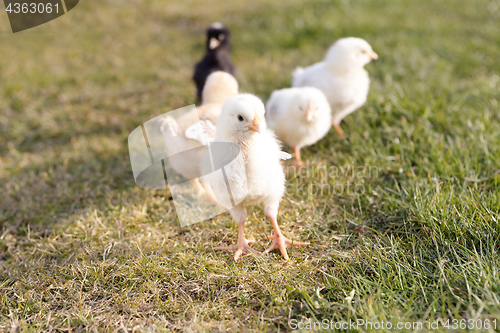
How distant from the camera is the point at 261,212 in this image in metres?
2.90

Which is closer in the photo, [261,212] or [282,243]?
[282,243]

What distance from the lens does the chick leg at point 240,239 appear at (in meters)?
2.44

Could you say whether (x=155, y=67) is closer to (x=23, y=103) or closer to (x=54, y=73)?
(x=54, y=73)

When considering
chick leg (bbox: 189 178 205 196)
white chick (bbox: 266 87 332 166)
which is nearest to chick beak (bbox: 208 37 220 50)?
white chick (bbox: 266 87 332 166)

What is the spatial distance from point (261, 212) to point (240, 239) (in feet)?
1.49

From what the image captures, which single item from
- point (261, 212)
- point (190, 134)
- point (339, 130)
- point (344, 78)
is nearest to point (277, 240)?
point (261, 212)

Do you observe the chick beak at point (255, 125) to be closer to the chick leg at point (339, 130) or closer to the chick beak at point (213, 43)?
the chick leg at point (339, 130)

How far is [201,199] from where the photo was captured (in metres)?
3.13

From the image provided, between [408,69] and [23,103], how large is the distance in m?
5.43

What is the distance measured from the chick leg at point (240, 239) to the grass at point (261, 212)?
0.20 feet

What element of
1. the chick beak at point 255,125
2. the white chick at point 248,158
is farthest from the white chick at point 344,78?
the chick beak at point 255,125

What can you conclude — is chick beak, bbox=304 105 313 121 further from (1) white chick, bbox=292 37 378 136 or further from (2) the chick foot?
(2) the chick foot

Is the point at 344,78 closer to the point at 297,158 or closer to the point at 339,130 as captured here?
the point at 339,130

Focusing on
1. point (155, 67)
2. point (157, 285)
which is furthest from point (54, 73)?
point (157, 285)
